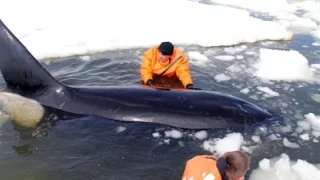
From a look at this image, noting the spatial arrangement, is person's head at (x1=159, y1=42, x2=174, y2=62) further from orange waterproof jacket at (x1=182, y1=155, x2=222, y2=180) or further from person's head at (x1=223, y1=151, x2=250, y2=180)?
person's head at (x1=223, y1=151, x2=250, y2=180)

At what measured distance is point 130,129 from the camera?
6367 millimetres

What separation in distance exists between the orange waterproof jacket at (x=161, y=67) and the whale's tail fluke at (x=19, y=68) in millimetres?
2331

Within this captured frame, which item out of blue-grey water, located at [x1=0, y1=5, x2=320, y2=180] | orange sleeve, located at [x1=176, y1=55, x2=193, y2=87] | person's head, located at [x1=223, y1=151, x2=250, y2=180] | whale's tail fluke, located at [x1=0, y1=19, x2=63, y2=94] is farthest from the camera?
orange sleeve, located at [x1=176, y1=55, x2=193, y2=87]

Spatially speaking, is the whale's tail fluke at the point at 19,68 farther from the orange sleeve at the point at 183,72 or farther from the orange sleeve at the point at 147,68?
the orange sleeve at the point at 183,72

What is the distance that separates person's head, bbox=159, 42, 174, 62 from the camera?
8.12 m

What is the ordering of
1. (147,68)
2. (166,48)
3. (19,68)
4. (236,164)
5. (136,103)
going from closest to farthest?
(236,164), (19,68), (136,103), (166,48), (147,68)

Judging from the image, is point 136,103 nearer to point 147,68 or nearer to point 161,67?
point 147,68

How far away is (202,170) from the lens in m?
4.31

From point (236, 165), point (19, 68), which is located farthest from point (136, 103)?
point (236, 165)

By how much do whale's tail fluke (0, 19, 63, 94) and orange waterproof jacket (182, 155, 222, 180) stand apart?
296 centimetres

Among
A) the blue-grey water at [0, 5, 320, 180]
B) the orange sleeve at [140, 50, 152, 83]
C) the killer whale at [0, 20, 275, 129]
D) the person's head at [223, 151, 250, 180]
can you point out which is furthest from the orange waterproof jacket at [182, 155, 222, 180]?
the orange sleeve at [140, 50, 152, 83]

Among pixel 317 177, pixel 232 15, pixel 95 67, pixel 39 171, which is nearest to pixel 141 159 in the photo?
pixel 39 171

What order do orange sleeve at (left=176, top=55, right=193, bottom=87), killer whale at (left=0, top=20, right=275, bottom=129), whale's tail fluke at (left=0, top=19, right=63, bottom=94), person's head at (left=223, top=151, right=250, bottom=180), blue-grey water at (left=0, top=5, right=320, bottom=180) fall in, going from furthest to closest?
orange sleeve at (left=176, top=55, right=193, bottom=87) < killer whale at (left=0, top=20, right=275, bottom=129) < whale's tail fluke at (left=0, top=19, right=63, bottom=94) < blue-grey water at (left=0, top=5, right=320, bottom=180) < person's head at (left=223, top=151, right=250, bottom=180)

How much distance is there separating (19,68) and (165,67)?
3.26m
